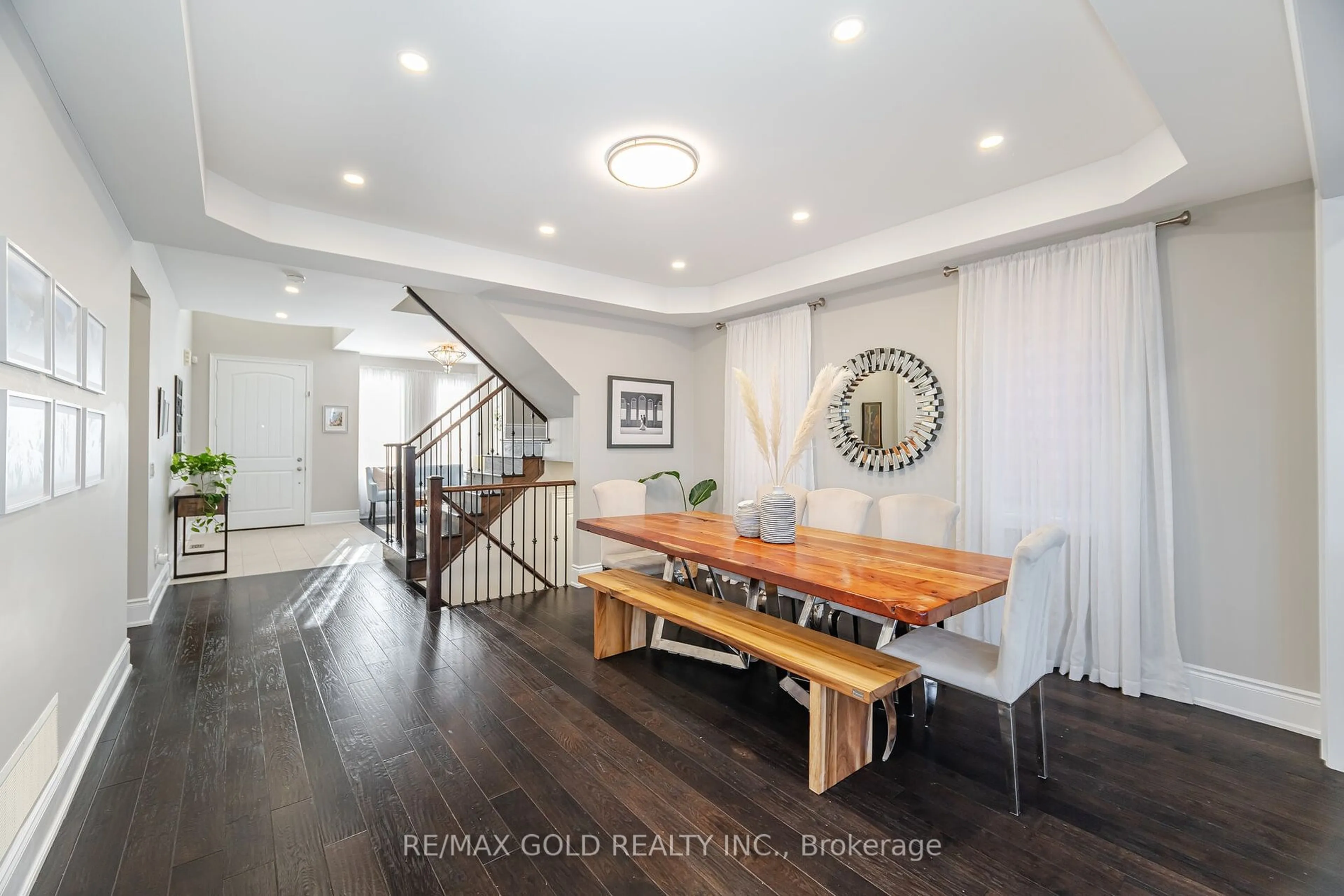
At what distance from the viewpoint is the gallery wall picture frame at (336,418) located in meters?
8.17

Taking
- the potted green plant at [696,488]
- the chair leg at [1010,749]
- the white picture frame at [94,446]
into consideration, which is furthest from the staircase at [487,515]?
the chair leg at [1010,749]

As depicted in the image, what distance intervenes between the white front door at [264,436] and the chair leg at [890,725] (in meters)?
8.33

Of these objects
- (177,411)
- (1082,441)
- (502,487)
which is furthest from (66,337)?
(177,411)

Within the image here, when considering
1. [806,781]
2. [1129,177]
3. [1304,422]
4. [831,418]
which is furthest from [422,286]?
[1304,422]

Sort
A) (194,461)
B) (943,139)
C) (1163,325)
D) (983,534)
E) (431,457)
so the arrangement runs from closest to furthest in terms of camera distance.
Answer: (943,139) < (1163,325) < (983,534) < (194,461) < (431,457)

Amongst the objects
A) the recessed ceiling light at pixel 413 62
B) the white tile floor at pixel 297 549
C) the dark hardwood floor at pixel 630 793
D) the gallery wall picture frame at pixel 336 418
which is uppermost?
the recessed ceiling light at pixel 413 62

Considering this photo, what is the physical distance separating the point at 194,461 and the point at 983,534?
649 centimetres

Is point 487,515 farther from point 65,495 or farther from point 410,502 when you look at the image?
point 65,495

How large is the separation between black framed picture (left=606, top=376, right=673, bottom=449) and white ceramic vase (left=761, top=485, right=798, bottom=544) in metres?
2.55

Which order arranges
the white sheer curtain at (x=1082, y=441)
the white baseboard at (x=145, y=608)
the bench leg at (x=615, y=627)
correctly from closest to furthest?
1. the white sheer curtain at (x=1082, y=441)
2. the bench leg at (x=615, y=627)
3. the white baseboard at (x=145, y=608)

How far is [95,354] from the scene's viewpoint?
2311mm

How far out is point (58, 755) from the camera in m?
1.95

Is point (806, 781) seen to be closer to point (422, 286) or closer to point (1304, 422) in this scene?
point (1304, 422)

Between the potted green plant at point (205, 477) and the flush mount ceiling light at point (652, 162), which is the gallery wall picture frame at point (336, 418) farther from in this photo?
the flush mount ceiling light at point (652, 162)
